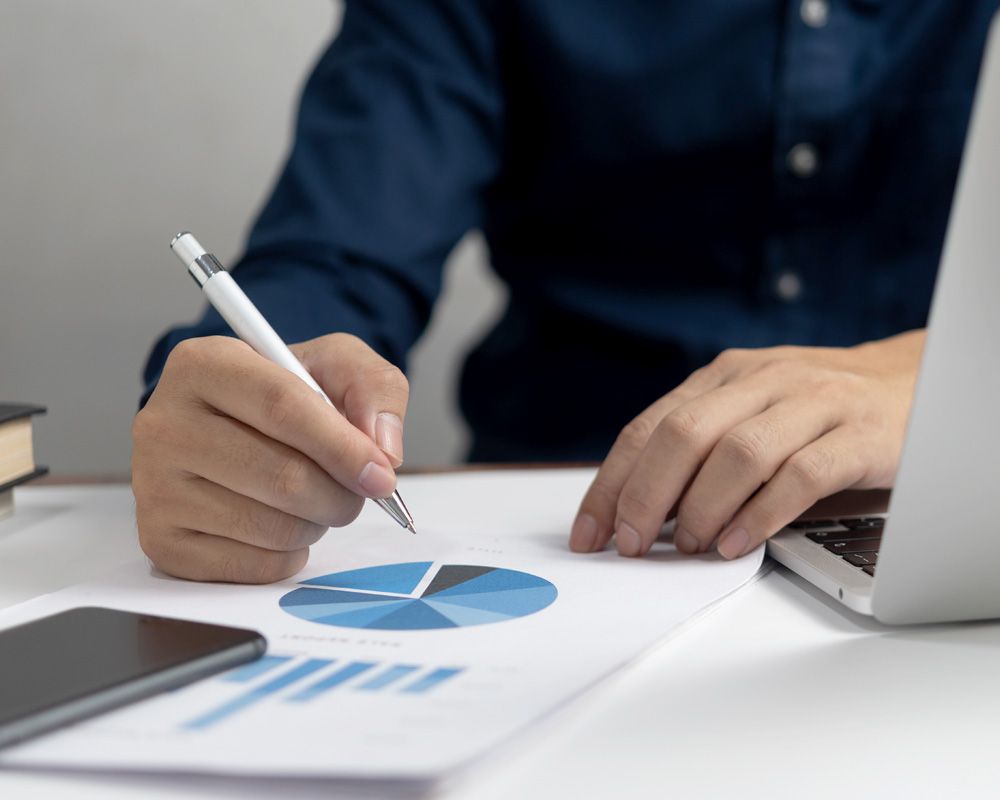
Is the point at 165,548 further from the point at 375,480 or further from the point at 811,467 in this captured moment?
the point at 811,467

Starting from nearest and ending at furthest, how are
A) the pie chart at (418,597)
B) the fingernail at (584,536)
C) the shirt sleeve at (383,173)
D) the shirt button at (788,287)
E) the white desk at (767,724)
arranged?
the white desk at (767,724) < the pie chart at (418,597) < the fingernail at (584,536) < the shirt sleeve at (383,173) < the shirt button at (788,287)

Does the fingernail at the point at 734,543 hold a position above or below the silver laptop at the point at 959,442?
below

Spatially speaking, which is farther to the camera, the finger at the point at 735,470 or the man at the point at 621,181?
the man at the point at 621,181

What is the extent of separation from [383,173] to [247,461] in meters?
0.53

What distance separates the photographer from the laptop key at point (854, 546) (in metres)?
0.51

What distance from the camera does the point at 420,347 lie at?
5.58 feet

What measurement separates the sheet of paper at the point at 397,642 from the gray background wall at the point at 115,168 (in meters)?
1.08

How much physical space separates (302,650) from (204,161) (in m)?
1.31

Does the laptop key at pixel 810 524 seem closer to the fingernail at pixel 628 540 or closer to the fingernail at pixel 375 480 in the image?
the fingernail at pixel 628 540

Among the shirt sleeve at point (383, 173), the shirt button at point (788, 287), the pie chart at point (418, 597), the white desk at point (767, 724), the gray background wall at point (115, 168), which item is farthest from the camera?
the gray background wall at point (115, 168)

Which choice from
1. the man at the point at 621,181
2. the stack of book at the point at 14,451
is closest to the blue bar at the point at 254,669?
the stack of book at the point at 14,451

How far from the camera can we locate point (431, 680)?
37 centimetres

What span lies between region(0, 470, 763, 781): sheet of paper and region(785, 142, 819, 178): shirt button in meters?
0.49

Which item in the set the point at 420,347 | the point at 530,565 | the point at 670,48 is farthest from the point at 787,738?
the point at 420,347
